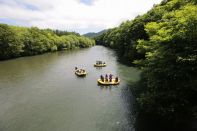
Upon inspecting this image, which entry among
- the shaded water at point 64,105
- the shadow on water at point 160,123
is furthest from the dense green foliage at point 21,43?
the shadow on water at point 160,123

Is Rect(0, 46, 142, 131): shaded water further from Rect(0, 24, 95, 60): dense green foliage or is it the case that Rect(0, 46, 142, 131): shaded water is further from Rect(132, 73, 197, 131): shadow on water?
Rect(0, 24, 95, 60): dense green foliage

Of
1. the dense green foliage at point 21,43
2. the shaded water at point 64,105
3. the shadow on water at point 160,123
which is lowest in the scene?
the shaded water at point 64,105

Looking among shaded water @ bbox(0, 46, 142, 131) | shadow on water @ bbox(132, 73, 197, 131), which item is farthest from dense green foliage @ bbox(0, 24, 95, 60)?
shadow on water @ bbox(132, 73, 197, 131)

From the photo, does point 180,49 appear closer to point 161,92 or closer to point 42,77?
Answer: point 161,92

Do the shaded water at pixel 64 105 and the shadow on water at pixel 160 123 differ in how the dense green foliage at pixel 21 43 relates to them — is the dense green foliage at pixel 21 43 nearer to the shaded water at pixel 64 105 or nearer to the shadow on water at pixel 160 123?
the shaded water at pixel 64 105

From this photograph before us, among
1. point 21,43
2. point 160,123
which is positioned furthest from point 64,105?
point 21,43

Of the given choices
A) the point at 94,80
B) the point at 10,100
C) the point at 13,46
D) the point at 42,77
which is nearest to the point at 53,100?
the point at 10,100

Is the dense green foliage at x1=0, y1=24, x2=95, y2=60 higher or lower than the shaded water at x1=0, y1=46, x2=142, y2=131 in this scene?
higher

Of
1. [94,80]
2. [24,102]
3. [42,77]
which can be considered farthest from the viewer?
[42,77]

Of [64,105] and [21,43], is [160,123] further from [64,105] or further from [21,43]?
[21,43]

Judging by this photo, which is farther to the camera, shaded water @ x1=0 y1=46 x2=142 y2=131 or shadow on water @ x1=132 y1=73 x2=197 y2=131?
shaded water @ x1=0 y1=46 x2=142 y2=131

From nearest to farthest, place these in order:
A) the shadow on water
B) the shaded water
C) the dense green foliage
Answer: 1. the shadow on water
2. the shaded water
3. the dense green foliage
